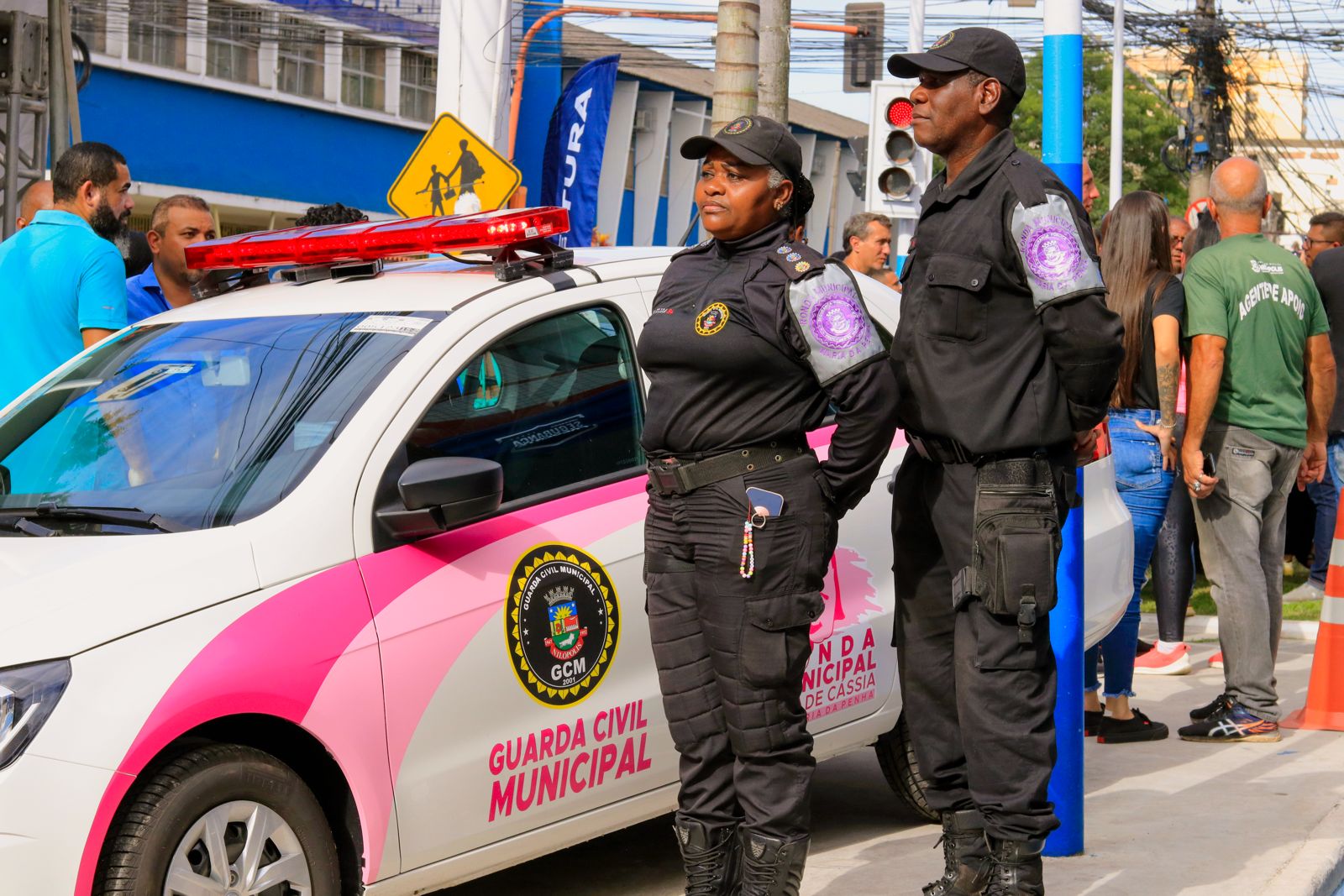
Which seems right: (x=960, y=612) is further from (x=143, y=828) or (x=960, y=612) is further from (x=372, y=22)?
(x=372, y=22)

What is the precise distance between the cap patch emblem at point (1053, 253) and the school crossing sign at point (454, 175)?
506 cm

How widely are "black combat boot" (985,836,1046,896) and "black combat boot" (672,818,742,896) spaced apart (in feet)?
2.03

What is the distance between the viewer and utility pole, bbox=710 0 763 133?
10.6 metres

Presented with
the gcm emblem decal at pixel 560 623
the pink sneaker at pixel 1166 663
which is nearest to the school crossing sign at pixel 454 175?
the pink sneaker at pixel 1166 663

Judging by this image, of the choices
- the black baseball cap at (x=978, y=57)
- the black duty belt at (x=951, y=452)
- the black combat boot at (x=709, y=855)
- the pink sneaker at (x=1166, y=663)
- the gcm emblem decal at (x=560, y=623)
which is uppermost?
the black baseball cap at (x=978, y=57)

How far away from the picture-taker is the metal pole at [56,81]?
1102cm

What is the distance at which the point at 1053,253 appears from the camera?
3656mm

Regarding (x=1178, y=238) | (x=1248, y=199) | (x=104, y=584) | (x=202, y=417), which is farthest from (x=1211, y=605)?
(x=104, y=584)

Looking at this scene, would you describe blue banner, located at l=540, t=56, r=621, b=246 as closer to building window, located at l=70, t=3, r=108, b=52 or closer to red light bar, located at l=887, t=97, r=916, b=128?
building window, located at l=70, t=3, r=108, b=52

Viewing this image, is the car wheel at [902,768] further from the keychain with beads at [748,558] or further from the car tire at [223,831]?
the car tire at [223,831]

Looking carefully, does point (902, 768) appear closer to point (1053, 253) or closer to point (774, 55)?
point (1053, 253)

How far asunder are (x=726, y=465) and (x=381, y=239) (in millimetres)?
1283

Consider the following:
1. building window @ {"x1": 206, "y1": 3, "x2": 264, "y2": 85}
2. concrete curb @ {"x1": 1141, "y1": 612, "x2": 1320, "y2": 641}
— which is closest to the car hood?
concrete curb @ {"x1": 1141, "y1": 612, "x2": 1320, "y2": 641}

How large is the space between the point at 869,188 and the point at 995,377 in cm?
897
